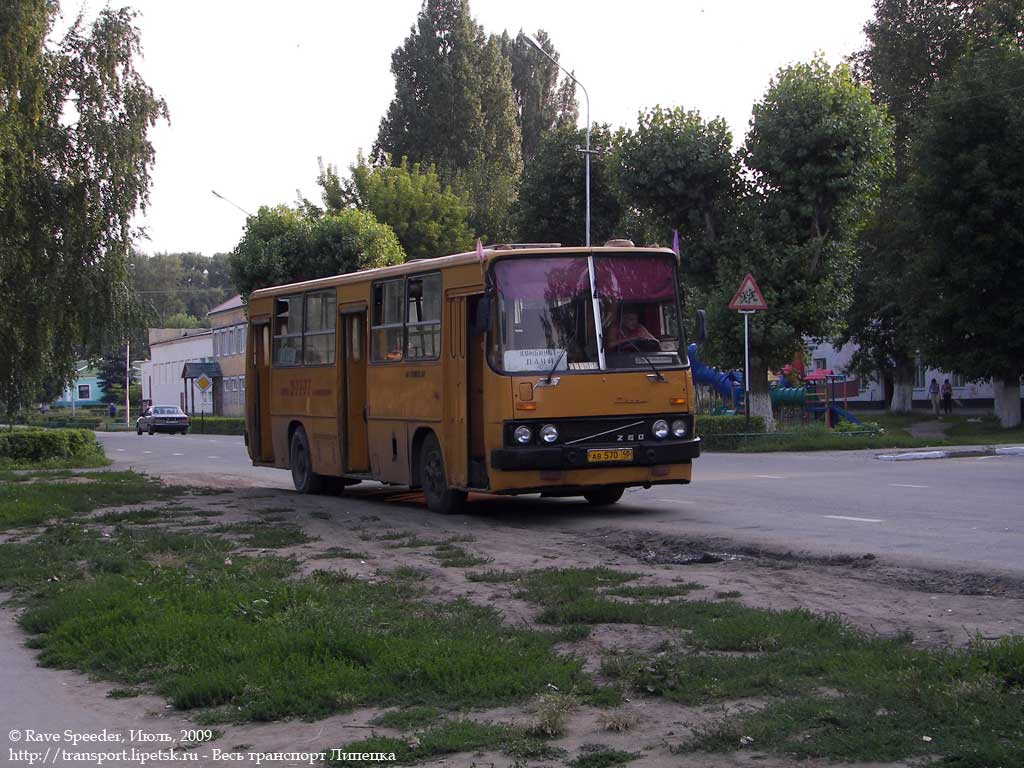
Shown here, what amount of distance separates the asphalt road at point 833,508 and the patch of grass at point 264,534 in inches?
108

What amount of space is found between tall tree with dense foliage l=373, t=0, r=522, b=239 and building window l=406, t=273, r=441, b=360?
53.7 meters

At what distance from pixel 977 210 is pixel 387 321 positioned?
80.2ft

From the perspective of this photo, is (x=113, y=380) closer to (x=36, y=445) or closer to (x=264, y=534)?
(x=36, y=445)

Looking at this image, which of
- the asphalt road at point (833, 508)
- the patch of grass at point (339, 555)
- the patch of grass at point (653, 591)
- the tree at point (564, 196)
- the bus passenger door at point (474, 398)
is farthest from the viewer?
the tree at point (564, 196)

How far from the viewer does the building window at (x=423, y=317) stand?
16172 millimetres

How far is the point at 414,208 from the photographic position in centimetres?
5862

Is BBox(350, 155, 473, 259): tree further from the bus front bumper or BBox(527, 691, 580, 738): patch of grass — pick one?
BBox(527, 691, 580, 738): patch of grass

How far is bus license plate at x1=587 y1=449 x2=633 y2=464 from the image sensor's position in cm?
1484

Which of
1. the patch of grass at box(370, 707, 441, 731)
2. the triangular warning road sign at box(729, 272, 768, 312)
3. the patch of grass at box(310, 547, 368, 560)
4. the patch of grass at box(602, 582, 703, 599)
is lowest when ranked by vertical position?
the patch of grass at box(370, 707, 441, 731)

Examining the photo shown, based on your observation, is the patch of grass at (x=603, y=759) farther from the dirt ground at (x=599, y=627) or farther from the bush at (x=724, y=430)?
the bush at (x=724, y=430)

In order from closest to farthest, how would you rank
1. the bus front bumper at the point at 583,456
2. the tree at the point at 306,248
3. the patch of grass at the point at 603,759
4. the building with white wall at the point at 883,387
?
the patch of grass at the point at 603,759
the bus front bumper at the point at 583,456
the tree at the point at 306,248
the building with white wall at the point at 883,387

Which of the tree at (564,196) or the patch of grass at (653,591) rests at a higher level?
the tree at (564,196)

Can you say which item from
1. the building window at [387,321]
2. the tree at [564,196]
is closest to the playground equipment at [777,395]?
the tree at [564,196]

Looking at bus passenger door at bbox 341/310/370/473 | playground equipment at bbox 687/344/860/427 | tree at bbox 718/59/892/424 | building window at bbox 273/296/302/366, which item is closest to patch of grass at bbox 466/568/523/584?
bus passenger door at bbox 341/310/370/473
